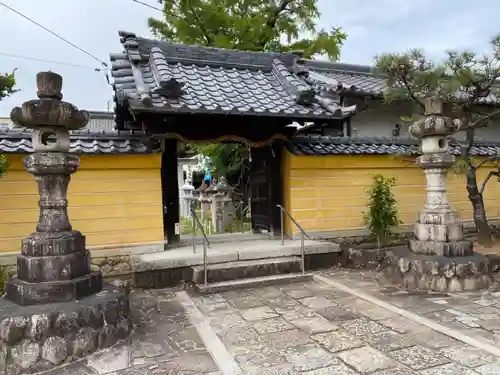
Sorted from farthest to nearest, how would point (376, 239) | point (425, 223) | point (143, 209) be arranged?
point (376, 239) < point (143, 209) < point (425, 223)

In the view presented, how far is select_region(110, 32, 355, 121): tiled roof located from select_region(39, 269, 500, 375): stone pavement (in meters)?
3.23

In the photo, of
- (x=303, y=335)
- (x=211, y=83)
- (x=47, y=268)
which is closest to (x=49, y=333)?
(x=47, y=268)

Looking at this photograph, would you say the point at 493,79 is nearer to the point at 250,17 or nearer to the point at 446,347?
the point at 446,347

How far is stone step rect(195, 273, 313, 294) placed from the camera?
20.4 ft

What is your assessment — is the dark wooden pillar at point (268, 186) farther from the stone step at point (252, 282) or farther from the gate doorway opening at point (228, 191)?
the stone step at point (252, 282)

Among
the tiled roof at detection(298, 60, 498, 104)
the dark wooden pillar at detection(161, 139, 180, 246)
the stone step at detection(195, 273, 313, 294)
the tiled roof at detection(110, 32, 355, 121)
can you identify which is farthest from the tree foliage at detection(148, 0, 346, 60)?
the stone step at detection(195, 273, 313, 294)

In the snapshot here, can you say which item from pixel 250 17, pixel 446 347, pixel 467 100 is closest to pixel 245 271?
pixel 446 347

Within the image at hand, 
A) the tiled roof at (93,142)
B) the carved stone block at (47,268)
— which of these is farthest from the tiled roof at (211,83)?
the carved stone block at (47,268)

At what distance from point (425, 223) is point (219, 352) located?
14.2 ft

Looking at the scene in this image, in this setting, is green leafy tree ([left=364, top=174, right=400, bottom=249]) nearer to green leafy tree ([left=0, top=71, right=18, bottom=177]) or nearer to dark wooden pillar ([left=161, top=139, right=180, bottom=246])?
dark wooden pillar ([left=161, top=139, right=180, bottom=246])

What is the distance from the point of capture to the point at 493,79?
6695 millimetres

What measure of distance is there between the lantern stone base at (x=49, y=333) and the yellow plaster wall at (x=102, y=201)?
247 cm

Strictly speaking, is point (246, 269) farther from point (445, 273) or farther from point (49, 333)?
point (49, 333)

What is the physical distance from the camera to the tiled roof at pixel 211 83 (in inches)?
253
